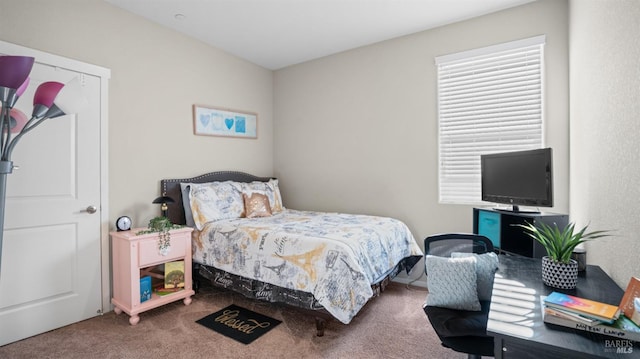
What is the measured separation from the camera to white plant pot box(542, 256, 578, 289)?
1.32 m

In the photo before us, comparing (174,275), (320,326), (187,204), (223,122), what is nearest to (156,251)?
(174,275)

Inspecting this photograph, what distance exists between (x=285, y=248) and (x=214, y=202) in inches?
47.3

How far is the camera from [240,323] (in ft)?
8.41

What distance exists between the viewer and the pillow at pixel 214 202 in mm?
3193

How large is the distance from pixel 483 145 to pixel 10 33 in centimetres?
414

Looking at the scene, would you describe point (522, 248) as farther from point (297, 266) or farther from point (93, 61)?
point (93, 61)

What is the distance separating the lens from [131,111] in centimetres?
303

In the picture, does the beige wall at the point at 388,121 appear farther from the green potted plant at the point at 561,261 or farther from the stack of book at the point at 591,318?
the stack of book at the point at 591,318

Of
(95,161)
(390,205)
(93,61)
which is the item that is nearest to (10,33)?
(93,61)

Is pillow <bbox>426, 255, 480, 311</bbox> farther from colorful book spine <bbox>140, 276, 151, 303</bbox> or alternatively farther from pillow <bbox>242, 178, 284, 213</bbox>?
pillow <bbox>242, 178, 284, 213</bbox>

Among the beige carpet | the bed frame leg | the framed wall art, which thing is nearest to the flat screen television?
the beige carpet

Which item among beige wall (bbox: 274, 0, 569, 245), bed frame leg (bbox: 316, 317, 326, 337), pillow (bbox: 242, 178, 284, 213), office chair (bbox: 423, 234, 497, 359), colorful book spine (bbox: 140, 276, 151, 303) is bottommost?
bed frame leg (bbox: 316, 317, 326, 337)

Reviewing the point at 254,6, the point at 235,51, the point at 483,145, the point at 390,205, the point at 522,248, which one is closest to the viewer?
the point at 522,248

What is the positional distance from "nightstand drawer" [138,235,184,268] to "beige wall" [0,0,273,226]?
0.54m
